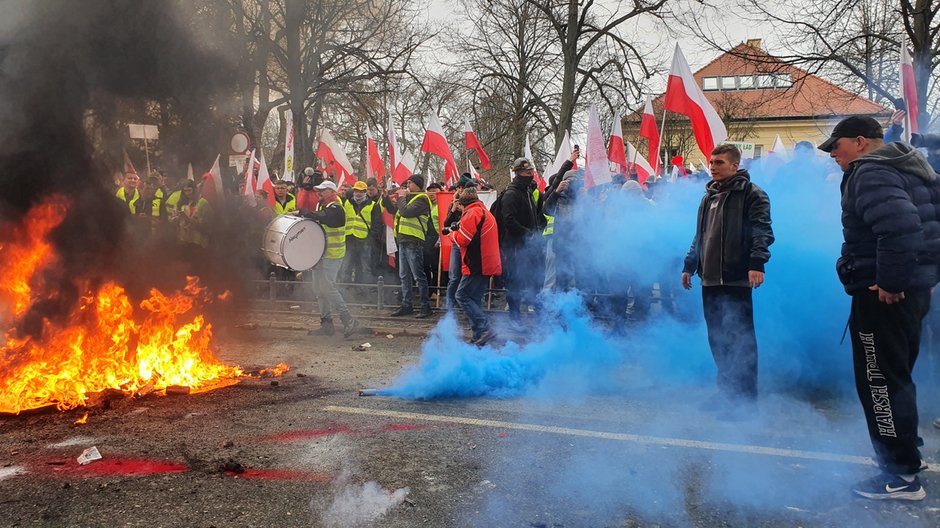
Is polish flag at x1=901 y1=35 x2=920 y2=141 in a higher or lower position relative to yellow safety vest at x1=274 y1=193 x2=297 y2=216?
higher

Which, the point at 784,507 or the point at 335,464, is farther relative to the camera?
the point at 335,464

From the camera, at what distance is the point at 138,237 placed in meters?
6.09

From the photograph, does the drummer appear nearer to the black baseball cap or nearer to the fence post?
the fence post

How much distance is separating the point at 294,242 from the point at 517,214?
2.86 metres

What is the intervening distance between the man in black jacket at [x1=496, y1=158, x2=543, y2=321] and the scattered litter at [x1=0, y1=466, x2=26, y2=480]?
18.8 feet

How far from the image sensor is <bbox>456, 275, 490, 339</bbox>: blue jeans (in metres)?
7.37

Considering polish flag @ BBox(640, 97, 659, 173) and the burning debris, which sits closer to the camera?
the burning debris

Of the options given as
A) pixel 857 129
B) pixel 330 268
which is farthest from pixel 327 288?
pixel 857 129

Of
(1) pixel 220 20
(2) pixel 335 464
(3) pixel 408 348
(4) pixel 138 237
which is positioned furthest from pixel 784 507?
(1) pixel 220 20

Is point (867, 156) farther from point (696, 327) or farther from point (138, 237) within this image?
point (138, 237)

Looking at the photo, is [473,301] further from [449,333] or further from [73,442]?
[73,442]

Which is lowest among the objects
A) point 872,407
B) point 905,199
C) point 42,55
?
point 872,407

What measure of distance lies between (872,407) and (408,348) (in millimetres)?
4903

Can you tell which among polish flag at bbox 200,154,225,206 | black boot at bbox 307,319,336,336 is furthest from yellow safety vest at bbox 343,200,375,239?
black boot at bbox 307,319,336,336
